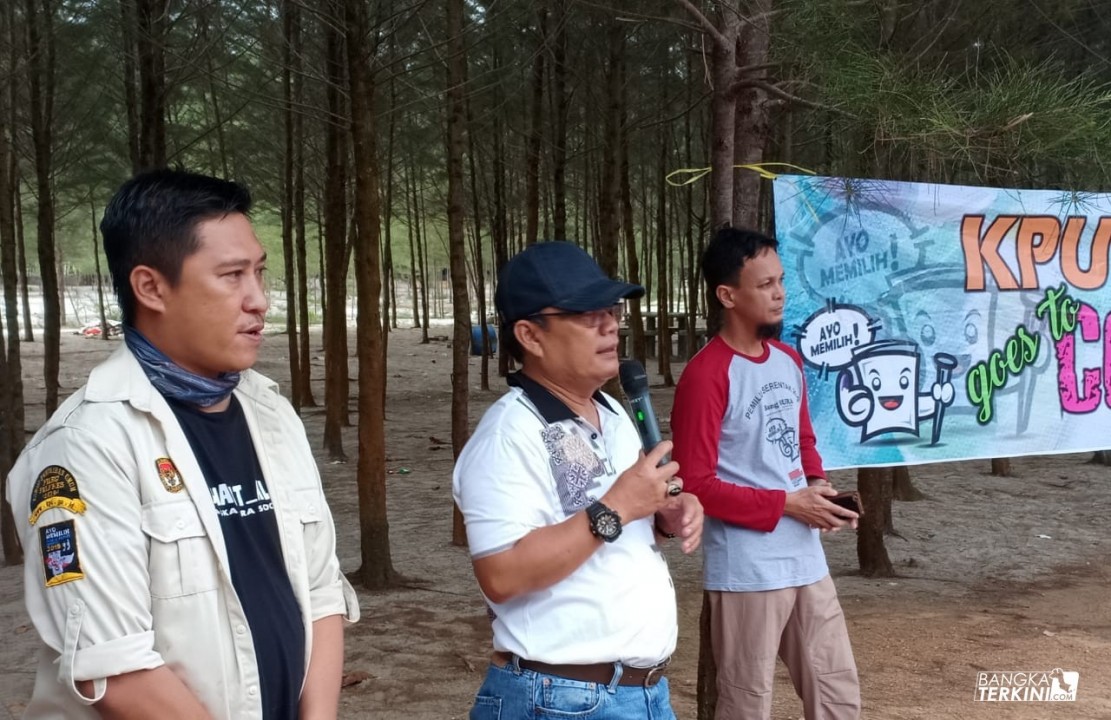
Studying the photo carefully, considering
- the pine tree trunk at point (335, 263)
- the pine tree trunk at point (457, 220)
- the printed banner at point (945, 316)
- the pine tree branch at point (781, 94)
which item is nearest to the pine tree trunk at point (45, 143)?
the pine tree trunk at point (335, 263)

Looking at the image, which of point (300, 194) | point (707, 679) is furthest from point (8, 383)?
point (300, 194)

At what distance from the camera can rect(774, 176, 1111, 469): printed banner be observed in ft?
10.5

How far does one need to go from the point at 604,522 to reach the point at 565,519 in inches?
3.8

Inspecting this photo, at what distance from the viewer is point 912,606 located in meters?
5.28

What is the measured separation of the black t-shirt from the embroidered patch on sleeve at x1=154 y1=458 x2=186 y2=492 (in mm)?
60

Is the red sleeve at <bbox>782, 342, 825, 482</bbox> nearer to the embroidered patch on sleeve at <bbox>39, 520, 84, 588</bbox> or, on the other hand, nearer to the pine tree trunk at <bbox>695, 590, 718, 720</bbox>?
the pine tree trunk at <bbox>695, 590, 718, 720</bbox>

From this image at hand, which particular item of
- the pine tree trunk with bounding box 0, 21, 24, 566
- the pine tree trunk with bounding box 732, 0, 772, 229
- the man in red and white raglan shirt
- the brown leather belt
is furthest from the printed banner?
the pine tree trunk with bounding box 0, 21, 24, 566

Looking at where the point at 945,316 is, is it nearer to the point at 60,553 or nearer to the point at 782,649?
the point at 782,649

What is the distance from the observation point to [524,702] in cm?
166

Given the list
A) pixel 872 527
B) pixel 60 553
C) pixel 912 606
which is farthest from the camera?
pixel 872 527

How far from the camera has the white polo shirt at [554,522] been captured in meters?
1.66

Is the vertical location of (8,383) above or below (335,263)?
below

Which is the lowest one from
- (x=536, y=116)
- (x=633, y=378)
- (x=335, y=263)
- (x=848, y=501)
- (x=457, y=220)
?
(x=848, y=501)

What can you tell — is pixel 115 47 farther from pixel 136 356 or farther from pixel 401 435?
pixel 136 356
